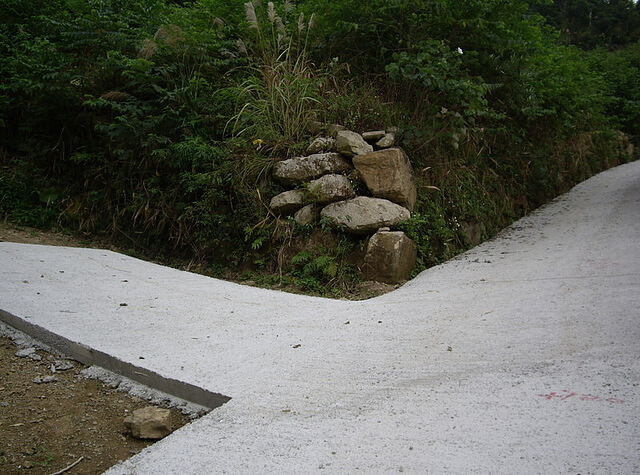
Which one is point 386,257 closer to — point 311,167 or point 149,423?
point 311,167

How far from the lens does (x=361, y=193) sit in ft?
15.9

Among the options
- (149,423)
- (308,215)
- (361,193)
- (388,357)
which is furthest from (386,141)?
(149,423)

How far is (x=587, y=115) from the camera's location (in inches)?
354

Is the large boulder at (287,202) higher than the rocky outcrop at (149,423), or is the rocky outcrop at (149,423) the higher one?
the large boulder at (287,202)

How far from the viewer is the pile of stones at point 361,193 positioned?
4461 millimetres

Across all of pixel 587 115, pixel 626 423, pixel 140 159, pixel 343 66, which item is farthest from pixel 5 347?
pixel 587 115

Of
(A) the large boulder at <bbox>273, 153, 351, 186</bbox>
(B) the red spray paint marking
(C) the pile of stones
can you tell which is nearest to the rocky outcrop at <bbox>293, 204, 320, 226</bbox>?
(C) the pile of stones

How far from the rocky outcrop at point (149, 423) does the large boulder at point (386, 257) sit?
2.75 m

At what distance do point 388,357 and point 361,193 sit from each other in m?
2.59

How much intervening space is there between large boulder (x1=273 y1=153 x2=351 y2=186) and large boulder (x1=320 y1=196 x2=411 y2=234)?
0.40 metres

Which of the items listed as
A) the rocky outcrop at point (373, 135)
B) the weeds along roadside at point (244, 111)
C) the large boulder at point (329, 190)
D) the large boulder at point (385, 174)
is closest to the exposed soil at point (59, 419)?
the weeds along roadside at point (244, 111)

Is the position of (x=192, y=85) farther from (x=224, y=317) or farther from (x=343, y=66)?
(x=224, y=317)

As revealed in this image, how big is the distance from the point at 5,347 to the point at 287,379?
1.73 meters

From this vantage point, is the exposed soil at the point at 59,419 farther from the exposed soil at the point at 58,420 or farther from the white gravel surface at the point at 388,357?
the white gravel surface at the point at 388,357
